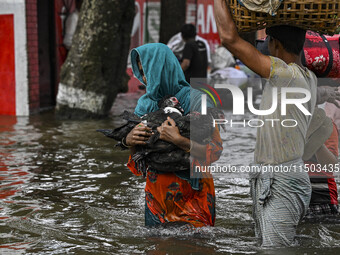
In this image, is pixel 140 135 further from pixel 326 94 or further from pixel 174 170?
pixel 326 94

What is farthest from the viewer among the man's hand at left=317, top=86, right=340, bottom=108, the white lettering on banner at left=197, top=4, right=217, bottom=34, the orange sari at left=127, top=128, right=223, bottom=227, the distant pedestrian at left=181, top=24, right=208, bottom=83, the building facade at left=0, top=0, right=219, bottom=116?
the white lettering on banner at left=197, top=4, right=217, bottom=34

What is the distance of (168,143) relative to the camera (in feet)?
14.0

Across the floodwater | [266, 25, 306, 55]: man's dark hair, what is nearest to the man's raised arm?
[266, 25, 306, 55]: man's dark hair

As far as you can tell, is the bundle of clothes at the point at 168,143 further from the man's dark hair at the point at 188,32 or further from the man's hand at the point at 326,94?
the man's dark hair at the point at 188,32

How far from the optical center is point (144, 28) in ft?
59.2

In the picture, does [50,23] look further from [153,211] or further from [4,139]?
[153,211]

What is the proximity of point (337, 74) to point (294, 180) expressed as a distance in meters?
1.47

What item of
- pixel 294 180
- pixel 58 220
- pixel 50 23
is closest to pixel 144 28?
pixel 50 23

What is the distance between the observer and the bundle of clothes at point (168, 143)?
424 centimetres

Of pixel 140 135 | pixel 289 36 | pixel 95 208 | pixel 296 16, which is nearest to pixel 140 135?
pixel 140 135

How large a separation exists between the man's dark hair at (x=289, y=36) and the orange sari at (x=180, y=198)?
2.85 ft

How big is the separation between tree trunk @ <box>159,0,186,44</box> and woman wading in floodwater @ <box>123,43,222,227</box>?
953 cm

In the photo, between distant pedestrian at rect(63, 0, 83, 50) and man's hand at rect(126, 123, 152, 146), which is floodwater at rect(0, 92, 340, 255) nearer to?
man's hand at rect(126, 123, 152, 146)

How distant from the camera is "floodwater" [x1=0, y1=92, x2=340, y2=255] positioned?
4.57 metres
